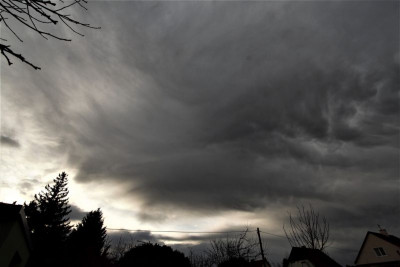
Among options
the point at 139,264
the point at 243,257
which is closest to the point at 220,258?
the point at 243,257

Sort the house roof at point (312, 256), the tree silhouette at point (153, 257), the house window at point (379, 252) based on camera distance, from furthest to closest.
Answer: the house window at point (379, 252) → the house roof at point (312, 256) → the tree silhouette at point (153, 257)

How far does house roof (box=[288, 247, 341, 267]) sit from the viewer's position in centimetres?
3503

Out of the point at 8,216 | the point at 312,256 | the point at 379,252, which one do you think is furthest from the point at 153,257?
the point at 379,252

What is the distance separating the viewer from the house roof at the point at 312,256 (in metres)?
35.0

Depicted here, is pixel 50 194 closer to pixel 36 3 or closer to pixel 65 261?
pixel 65 261

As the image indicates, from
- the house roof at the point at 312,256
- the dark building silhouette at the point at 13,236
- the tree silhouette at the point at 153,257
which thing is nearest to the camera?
→ the dark building silhouette at the point at 13,236

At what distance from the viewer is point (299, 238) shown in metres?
29.2

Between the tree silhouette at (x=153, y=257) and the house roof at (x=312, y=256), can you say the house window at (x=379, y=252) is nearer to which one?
the house roof at (x=312, y=256)

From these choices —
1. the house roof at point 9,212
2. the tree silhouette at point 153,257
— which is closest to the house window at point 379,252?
the tree silhouette at point 153,257

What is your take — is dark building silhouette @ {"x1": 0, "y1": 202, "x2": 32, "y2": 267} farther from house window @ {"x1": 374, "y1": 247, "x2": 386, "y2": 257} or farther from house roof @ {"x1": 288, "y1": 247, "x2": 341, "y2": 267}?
house window @ {"x1": 374, "y1": 247, "x2": 386, "y2": 257}

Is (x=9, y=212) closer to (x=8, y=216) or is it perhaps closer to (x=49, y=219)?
(x=8, y=216)

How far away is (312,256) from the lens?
3559 cm

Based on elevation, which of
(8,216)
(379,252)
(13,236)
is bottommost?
(379,252)

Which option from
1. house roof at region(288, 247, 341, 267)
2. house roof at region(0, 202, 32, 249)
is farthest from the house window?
house roof at region(0, 202, 32, 249)
